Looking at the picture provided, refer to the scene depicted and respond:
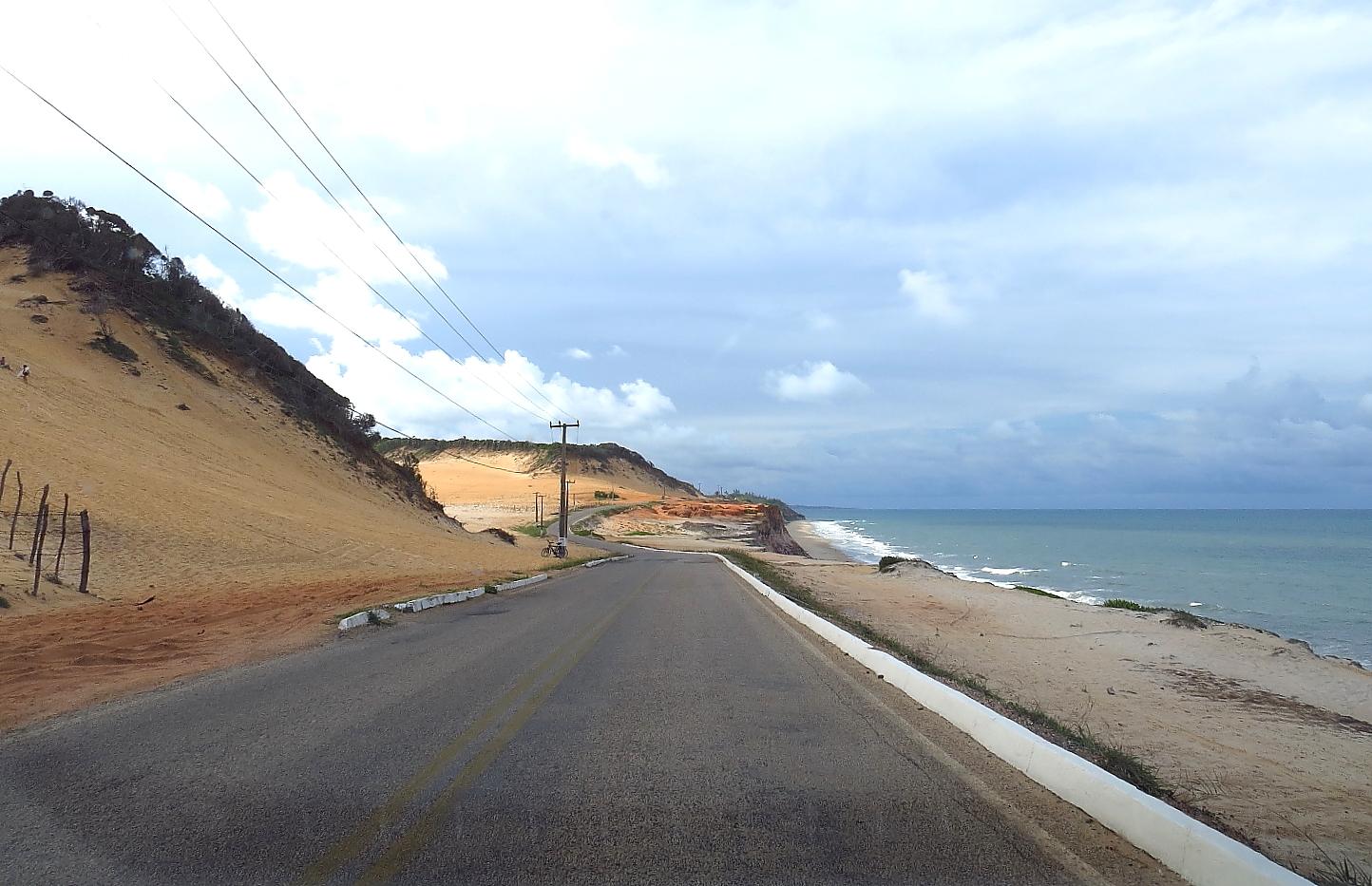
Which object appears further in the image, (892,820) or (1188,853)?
(892,820)

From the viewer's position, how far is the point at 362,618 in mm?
14828

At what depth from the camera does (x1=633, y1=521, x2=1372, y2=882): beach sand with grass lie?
661 cm

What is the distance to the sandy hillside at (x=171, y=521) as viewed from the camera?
39.2ft

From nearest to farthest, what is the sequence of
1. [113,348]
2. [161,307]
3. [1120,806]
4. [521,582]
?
[1120,806] → [521,582] → [113,348] → [161,307]

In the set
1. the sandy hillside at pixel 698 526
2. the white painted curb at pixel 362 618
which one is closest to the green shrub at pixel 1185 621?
the white painted curb at pixel 362 618

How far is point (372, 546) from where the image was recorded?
3170 centimetres

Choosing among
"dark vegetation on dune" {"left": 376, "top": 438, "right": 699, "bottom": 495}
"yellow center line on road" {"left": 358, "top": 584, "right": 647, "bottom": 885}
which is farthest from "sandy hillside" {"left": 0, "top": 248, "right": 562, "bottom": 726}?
"dark vegetation on dune" {"left": 376, "top": 438, "right": 699, "bottom": 495}

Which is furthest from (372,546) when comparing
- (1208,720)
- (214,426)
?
(1208,720)

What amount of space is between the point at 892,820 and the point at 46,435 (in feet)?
100

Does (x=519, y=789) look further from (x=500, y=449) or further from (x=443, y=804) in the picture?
(x=500, y=449)

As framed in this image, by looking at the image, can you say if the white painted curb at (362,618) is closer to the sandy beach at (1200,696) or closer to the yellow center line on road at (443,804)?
the yellow center line on road at (443,804)

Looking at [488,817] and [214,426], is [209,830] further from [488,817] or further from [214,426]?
[214,426]

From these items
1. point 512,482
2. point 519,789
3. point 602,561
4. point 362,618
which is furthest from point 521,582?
point 512,482

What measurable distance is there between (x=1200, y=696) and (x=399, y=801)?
1346 cm
